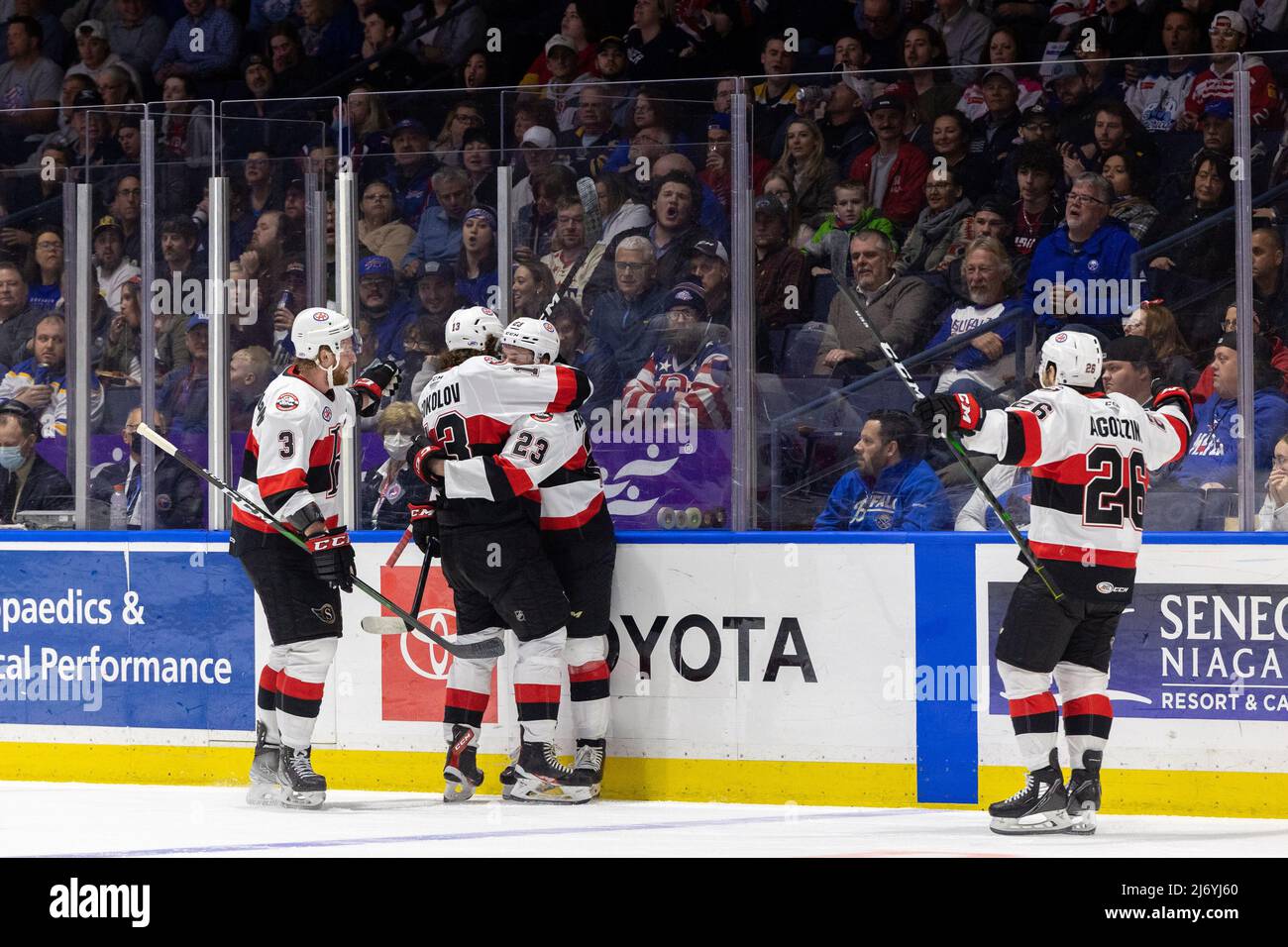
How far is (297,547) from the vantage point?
17.9ft

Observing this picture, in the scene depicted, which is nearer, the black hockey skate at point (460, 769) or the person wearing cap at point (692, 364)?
the black hockey skate at point (460, 769)

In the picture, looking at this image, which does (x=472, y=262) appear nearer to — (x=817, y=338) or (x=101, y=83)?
(x=817, y=338)

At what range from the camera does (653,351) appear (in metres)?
5.73

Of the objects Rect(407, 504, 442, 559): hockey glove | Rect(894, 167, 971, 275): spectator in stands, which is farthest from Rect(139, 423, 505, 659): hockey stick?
Rect(894, 167, 971, 275): spectator in stands

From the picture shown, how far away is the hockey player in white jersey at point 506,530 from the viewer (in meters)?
5.45

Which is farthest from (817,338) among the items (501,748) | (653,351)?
(501,748)

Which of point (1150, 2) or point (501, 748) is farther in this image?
point (1150, 2)

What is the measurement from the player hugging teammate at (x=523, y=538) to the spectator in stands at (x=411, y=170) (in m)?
0.51

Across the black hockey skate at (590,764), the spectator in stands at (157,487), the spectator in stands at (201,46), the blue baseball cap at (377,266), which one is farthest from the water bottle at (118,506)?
the spectator in stands at (201,46)

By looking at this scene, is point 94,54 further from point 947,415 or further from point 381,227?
point 947,415

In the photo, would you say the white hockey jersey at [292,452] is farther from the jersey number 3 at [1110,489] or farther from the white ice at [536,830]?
the jersey number 3 at [1110,489]

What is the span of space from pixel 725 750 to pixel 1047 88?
2337 millimetres

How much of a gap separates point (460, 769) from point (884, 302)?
2.04 meters

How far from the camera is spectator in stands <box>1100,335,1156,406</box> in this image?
17.4ft
